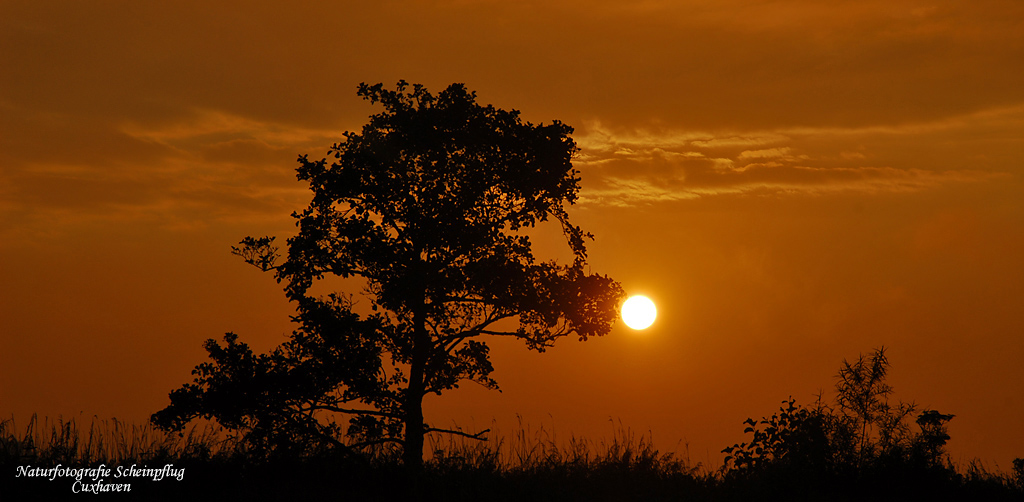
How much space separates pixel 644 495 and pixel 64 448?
437 inches

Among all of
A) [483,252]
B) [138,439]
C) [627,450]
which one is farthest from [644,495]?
[138,439]

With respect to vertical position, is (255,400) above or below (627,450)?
above

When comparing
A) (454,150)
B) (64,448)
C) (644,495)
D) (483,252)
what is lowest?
(644,495)

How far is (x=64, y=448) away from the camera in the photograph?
16078 millimetres

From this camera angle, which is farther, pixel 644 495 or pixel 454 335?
pixel 454 335

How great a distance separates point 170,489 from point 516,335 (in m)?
9.08

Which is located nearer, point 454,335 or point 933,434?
point 933,434

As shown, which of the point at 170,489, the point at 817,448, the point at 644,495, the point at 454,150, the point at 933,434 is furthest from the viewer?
the point at 454,150

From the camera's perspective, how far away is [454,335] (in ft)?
70.1

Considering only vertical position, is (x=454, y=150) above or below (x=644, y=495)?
above

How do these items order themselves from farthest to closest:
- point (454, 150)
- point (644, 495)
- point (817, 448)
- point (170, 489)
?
point (454, 150) < point (817, 448) < point (644, 495) < point (170, 489)

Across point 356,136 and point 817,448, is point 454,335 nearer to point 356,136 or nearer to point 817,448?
point 356,136

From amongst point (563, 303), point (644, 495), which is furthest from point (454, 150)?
point (644, 495)

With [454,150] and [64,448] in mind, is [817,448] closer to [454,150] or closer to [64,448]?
[454,150]
